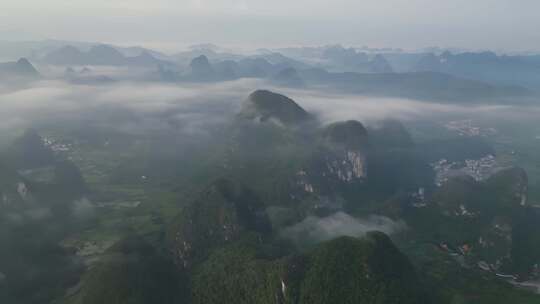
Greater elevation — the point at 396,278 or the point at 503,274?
the point at 396,278

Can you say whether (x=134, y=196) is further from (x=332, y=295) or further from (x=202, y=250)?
(x=332, y=295)

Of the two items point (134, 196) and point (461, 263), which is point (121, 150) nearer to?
point (134, 196)

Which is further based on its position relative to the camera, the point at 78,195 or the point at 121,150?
the point at 121,150

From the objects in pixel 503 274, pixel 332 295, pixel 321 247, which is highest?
pixel 321 247

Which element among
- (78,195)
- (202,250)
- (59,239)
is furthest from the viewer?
(78,195)

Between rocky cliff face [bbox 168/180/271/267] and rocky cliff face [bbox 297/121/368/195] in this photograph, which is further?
rocky cliff face [bbox 297/121/368/195]

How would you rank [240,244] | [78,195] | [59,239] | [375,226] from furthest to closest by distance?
[78,195]
[375,226]
[59,239]
[240,244]

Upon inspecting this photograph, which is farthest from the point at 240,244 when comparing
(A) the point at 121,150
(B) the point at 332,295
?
(A) the point at 121,150

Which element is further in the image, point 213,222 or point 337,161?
point 337,161

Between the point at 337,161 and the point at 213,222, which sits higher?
the point at 337,161

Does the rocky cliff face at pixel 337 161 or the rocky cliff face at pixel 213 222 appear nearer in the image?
the rocky cliff face at pixel 213 222
